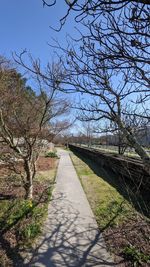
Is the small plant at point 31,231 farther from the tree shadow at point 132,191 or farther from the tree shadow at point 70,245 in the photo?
the tree shadow at point 132,191

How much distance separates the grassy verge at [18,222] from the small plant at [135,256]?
6.54 feet

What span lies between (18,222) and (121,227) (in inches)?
102

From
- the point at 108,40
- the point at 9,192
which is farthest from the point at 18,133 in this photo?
the point at 108,40

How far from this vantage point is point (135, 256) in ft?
16.3

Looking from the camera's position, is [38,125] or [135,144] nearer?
[135,144]

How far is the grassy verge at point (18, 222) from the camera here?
5.39 m

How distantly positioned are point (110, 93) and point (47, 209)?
5.76 meters

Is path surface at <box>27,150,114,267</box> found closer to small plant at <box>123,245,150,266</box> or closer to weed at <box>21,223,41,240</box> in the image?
weed at <box>21,223,41,240</box>

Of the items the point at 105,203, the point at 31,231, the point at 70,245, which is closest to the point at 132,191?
the point at 105,203

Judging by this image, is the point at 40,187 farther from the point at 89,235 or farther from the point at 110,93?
the point at 110,93

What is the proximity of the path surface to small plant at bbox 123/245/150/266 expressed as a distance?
36 centimetres

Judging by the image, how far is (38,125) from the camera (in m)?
9.73

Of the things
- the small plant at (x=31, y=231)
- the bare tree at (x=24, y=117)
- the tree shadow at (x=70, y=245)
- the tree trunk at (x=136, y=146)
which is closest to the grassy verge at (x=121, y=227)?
the tree shadow at (x=70, y=245)

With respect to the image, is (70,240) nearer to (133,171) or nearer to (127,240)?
(127,240)
